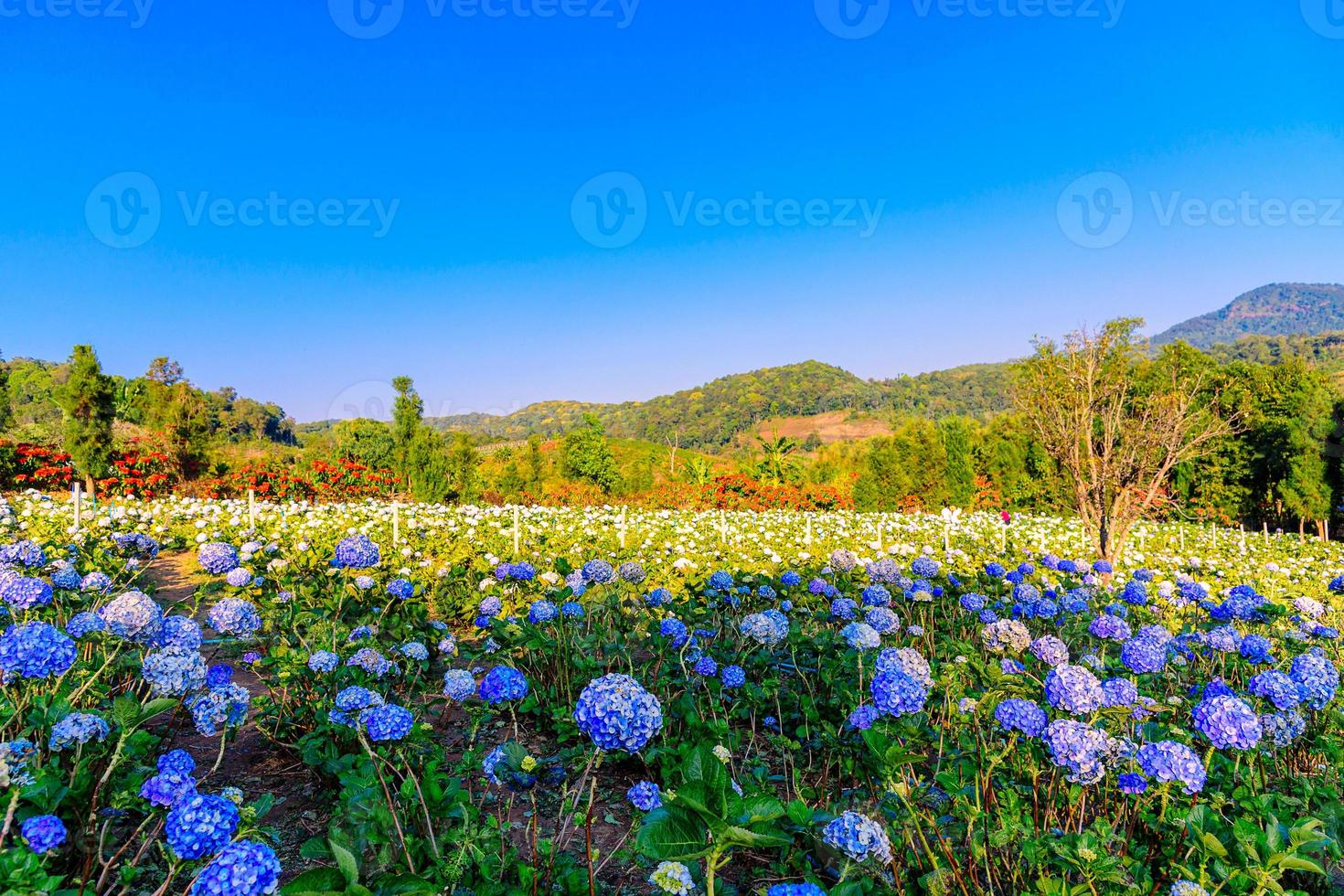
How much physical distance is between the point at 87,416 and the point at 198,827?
17.8 m

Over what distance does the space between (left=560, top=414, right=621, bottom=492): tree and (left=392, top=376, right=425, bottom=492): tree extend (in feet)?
23.0

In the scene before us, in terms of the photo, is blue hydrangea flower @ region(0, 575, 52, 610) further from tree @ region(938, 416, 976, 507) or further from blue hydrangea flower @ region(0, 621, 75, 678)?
tree @ region(938, 416, 976, 507)

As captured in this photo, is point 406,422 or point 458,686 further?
point 406,422

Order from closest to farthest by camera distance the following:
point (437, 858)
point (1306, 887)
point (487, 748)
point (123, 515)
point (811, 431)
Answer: point (437, 858), point (1306, 887), point (487, 748), point (123, 515), point (811, 431)

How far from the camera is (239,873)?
1137 millimetres

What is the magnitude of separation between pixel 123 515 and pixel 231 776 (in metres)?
7.41

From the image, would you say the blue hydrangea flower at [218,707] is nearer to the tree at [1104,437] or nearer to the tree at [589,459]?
the tree at [1104,437]

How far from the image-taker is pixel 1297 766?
313 cm

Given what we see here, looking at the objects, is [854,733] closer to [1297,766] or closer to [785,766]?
[785,766]

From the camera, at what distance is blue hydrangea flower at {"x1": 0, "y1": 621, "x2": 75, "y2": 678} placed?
185 cm

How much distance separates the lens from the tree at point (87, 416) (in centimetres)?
1407

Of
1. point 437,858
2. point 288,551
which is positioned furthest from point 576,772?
point 288,551

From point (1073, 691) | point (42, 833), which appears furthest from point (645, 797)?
point (1073, 691)

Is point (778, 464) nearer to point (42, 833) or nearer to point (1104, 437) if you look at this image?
point (1104, 437)
